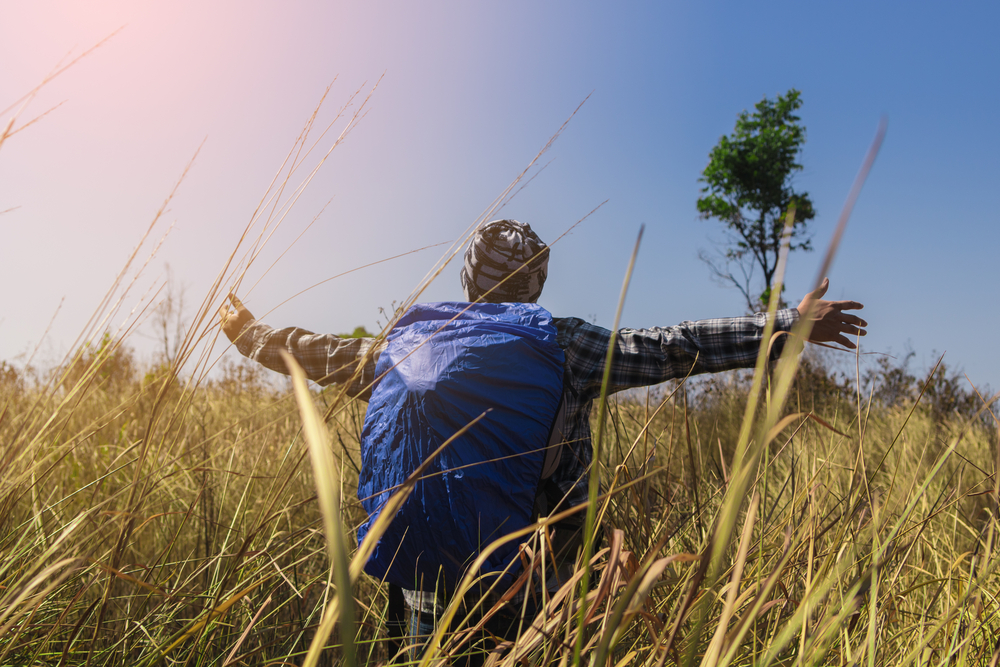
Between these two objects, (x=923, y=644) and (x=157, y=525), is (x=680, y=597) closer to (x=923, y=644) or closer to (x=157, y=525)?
(x=923, y=644)

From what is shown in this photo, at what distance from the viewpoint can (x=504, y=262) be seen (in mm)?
1696

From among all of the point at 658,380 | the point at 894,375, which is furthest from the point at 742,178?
the point at 658,380

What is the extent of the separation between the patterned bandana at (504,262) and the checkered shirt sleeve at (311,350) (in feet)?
1.32

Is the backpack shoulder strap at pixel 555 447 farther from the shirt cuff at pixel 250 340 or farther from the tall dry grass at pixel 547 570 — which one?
the shirt cuff at pixel 250 340

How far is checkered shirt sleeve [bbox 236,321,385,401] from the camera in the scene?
65.1 inches

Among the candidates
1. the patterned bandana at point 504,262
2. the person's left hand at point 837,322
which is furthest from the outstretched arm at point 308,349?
the person's left hand at point 837,322

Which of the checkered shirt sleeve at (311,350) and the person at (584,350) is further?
the checkered shirt sleeve at (311,350)

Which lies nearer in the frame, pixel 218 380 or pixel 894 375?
pixel 218 380

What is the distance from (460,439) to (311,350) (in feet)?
2.22

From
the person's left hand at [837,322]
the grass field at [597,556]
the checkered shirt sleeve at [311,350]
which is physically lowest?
the grass field at [597,556]

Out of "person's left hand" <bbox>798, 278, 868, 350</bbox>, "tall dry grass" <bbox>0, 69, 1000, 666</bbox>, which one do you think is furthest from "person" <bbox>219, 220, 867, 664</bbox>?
"tall dry grass" <bbox>0, 69, 1000, 666</bbox>

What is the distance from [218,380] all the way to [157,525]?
4183mm

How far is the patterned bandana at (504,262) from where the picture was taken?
66.9 inches

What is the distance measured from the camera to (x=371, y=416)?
1.41 meters
